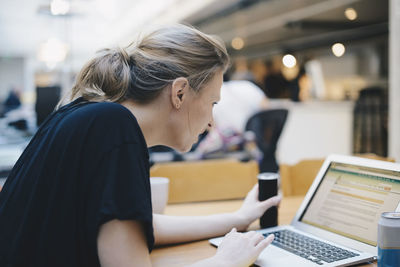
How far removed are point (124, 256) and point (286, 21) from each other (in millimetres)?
7555

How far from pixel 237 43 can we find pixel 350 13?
4.07 m

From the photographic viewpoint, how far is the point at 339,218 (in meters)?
1.12

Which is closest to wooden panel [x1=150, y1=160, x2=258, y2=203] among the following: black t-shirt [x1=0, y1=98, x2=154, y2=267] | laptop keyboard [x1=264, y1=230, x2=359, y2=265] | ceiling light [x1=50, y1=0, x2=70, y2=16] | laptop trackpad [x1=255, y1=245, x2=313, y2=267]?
laptop keyboard [x1=264, y1=230, x2=359, y2=265]

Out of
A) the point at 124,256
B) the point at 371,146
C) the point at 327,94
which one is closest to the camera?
the point at 124,256

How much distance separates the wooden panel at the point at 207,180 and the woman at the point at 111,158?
0.76 meters

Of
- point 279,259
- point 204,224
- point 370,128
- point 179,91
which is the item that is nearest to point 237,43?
point 370,128

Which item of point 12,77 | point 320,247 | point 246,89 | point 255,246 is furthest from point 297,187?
point 12,77

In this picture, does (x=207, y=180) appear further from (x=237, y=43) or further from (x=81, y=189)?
(x=237, y=43)

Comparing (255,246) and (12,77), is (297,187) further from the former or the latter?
(12,77)

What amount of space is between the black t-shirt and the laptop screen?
0.55 m

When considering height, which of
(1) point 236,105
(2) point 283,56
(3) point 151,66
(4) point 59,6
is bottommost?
(1) point 236,105

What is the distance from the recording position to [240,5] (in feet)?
20.8

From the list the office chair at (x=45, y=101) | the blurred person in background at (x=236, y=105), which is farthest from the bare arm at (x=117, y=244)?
the blurred person in background at (x=236, y=105)

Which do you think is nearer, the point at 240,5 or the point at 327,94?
the point at 240,5
